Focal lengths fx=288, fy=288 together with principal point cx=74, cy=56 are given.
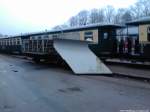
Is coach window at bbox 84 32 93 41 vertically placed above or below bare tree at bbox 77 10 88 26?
below

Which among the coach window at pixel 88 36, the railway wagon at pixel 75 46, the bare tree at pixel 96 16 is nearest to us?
the railway wagon at pixel 75 46

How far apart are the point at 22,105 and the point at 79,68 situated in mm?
8497

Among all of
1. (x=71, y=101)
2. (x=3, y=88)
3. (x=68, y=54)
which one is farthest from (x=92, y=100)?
(x=68, y=54)

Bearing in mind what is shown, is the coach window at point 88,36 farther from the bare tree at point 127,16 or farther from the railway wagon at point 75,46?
the bare tree at point 127,16

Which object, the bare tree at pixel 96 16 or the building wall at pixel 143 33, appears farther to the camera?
the bare tree at pixel 96 16

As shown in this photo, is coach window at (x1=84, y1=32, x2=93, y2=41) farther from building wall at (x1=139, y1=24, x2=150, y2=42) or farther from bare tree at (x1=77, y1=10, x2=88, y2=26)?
bare tree at (x1=77, y1=10, x2=88, y2=26)

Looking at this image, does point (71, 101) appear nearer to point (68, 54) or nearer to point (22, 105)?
point (22, 105)

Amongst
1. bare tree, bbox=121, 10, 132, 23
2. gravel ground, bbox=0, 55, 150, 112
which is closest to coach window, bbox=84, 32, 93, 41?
gravel ground, bbox=0, 55, 150, 112

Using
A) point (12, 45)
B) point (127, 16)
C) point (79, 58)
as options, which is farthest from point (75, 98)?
point (127, 16)

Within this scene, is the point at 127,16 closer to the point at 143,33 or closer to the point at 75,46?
the point at 143,33

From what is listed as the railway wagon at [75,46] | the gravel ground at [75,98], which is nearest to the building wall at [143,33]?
the railway wagon at [75,46]

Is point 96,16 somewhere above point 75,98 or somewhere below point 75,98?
above

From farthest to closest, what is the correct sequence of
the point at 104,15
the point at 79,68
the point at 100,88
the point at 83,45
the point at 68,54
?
the point at 104,15 < the point at 83,45 < the point at 68,54 < the point at 79,68 < the point at 100,88

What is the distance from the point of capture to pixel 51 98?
9.34 m
